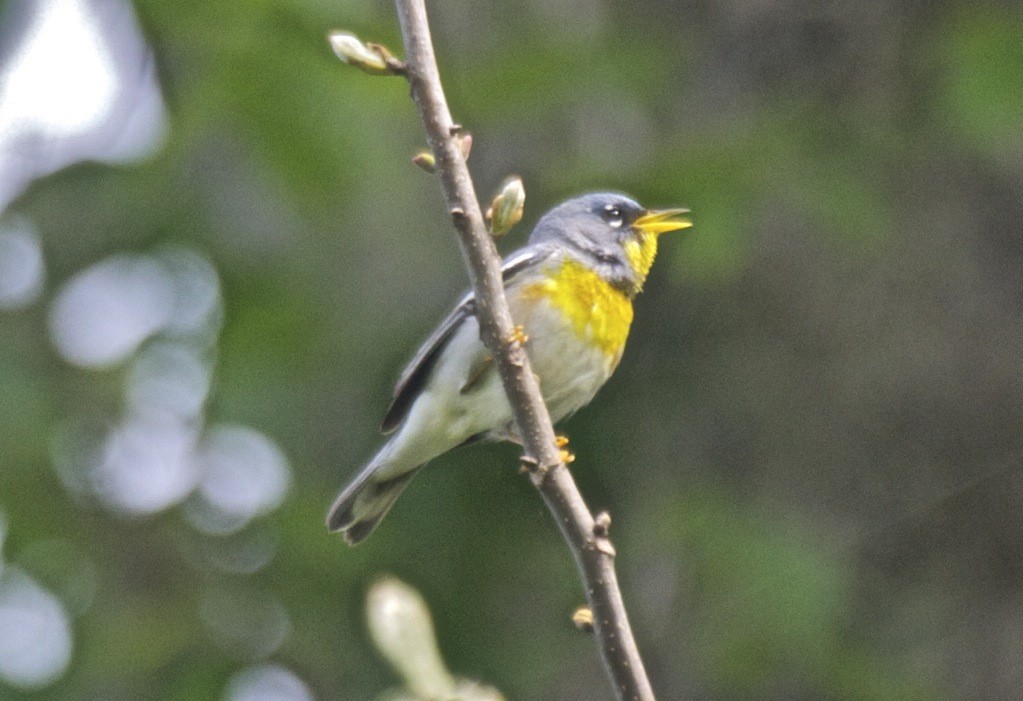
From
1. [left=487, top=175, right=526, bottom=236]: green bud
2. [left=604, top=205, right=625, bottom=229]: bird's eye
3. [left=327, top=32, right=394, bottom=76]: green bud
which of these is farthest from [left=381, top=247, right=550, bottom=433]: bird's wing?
[left=327, top=32, right=394, bottom=76]: green bud

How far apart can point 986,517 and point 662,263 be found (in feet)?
4.68

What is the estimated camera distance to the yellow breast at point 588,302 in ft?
12.1

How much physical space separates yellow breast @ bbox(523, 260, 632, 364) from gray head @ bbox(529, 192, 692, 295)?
0.06 metres

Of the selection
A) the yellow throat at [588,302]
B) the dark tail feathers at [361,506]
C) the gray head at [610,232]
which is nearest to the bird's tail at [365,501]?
the dark tail feathers at [361,506]

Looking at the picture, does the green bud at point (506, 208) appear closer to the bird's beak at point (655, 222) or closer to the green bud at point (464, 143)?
the green bud at point (464, 143)

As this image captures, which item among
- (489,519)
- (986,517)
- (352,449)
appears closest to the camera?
(986,517)

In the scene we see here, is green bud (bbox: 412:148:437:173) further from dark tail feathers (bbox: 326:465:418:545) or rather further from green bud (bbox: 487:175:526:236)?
dark tail feathers (bbox: 326:465:418:545)

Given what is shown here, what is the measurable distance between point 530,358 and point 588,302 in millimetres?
257

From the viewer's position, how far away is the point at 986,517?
4.68 meters

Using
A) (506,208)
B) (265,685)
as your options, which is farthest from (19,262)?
(506,208)

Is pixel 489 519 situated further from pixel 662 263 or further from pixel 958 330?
pixel 958 330

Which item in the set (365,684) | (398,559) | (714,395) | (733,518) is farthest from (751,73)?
(365,684)

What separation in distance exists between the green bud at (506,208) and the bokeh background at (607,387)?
85.9 inches

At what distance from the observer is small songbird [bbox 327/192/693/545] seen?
11.9 feet
